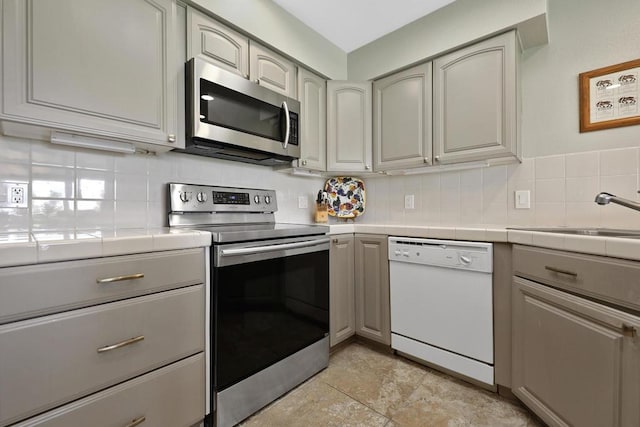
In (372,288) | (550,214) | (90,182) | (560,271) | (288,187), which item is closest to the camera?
(560,271)

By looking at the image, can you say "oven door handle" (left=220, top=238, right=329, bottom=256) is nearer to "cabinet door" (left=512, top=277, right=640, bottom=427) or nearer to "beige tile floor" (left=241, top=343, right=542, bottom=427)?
"beige tile floor" (left=241, top=343, right=542, bottom=427)

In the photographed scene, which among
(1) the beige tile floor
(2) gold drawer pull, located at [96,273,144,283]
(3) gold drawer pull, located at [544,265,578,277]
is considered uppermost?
(2) gold drawer pull, located at [96,273,144,283]

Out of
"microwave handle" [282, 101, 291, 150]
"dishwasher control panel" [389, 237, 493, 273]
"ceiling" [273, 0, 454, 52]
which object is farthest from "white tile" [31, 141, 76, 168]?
"dishwasher control panel" [389, 237, 493, 273]

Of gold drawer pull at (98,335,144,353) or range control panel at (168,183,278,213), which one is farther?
range control panel at (168,183,278,213)

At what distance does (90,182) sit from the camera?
1.38 m

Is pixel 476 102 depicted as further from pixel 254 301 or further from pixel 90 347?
pixel 90 347

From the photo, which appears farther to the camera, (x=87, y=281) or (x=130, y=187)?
(x=130, y=187)

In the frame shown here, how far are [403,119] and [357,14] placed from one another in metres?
0.80

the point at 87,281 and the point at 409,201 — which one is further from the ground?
the point at 409,201

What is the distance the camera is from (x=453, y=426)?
1.32 metres

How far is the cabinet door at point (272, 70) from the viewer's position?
1.78 m

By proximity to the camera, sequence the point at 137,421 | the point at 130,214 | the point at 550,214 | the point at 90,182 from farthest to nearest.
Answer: the point at 550,214 → the point at 130,214 → the point at 90,182 → the point at 137,421

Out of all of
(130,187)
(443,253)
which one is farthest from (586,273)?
(130,187)

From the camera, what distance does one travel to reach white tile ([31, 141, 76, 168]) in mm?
1249
